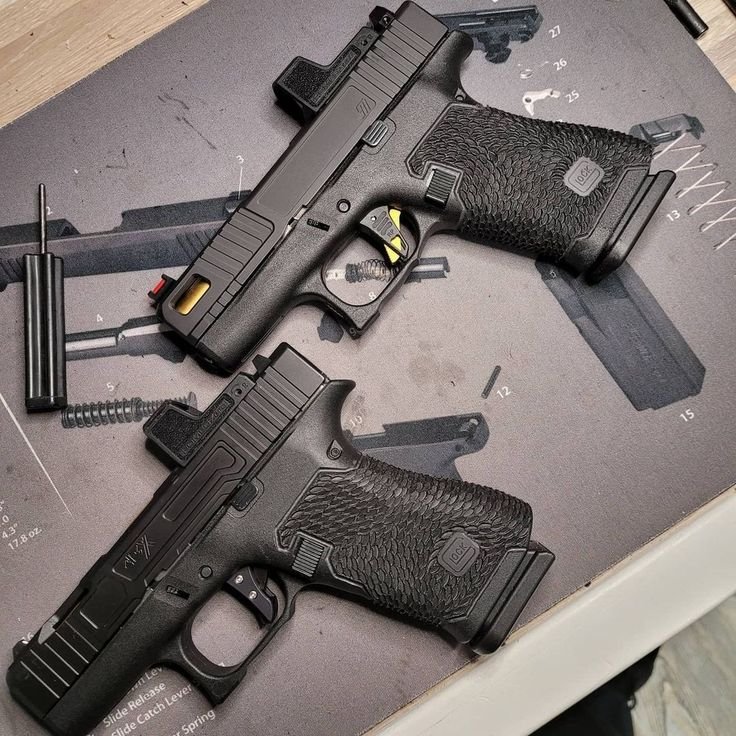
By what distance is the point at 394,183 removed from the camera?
6.98ft

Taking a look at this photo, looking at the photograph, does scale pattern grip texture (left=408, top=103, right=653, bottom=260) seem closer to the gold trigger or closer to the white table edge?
the gold trigger

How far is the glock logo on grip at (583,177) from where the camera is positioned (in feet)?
6.88

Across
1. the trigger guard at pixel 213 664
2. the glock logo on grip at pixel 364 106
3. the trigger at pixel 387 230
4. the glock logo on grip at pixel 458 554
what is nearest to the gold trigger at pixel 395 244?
the trigger at pixel 387 230

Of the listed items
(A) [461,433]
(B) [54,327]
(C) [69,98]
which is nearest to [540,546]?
(A) [461,433]

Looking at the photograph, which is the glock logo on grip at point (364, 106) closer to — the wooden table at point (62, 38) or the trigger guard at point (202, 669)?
the wooden table at point (62, 38)

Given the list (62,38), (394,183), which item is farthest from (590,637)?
(62,38)

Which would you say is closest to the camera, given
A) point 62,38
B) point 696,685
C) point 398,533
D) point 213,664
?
point 398,533

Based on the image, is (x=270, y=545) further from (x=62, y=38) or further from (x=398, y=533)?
(x=62, y=38)

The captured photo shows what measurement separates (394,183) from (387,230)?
13 centimetres

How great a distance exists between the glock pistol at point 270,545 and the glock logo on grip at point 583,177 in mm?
864

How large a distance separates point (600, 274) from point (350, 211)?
75cm

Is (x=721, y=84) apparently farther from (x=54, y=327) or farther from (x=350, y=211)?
(x=54, y=327)

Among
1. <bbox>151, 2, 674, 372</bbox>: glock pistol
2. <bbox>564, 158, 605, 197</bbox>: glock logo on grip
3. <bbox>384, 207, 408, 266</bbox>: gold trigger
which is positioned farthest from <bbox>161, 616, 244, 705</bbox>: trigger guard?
<bbox>564, 158, 605, 197</bbox>: glock logo on grip

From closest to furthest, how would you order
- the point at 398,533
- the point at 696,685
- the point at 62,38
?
the point at 398,533, the point at 62,38, the point at 696,685
